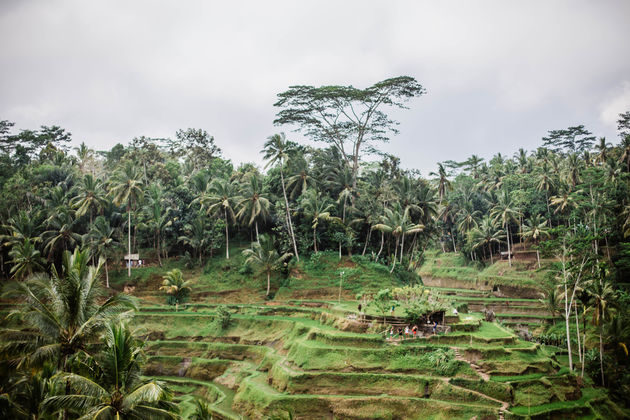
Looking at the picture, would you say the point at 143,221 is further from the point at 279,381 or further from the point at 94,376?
the point at 94,376

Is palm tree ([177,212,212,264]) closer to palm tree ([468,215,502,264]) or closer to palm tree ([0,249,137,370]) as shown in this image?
palm tree ([0,249,137,370])

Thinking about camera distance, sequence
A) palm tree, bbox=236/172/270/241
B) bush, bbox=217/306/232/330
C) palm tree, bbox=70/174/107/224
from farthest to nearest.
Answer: palm tree, bbox=236/172/270/241 → palm tree, bbox=70/174/107/224 → bush, bbox=217/306/232/330

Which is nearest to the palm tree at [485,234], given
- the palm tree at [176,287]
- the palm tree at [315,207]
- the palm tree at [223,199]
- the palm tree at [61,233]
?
the palm tree at [315,207]

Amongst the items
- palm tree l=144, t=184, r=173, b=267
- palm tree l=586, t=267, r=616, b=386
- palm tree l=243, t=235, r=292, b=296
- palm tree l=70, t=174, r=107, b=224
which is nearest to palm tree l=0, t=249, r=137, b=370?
palm tree l=586, t=267, r=616, b=386

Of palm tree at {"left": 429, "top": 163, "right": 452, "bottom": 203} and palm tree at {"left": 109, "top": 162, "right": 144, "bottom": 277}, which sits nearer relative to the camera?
palm tree at {"left": 109, "top": 162, "right": 144, "bottom": 277}

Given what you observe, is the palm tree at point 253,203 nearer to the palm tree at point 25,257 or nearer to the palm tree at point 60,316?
the palm tree at point 25,257

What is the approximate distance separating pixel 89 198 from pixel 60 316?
34.6 metres

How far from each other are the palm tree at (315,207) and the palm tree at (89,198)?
789 inches

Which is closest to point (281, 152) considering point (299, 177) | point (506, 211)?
point (299, 177)

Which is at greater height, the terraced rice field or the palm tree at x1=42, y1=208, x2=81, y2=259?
the palm tree at x1=42, y1=208, x2=81, y2=259

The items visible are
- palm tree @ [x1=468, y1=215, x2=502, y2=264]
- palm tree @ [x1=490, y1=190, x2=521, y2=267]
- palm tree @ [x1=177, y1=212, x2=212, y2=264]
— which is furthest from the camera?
palm tree @ [x1=468, y1=215, x2=502, y2=264]

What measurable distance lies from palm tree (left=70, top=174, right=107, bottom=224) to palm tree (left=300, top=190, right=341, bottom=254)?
20043 mm

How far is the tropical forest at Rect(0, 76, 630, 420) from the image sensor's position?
551 inches

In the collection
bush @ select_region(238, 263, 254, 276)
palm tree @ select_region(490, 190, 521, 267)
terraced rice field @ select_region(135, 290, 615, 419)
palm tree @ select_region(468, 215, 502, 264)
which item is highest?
palm tree @ select_region(490, 190, 521, 267)
